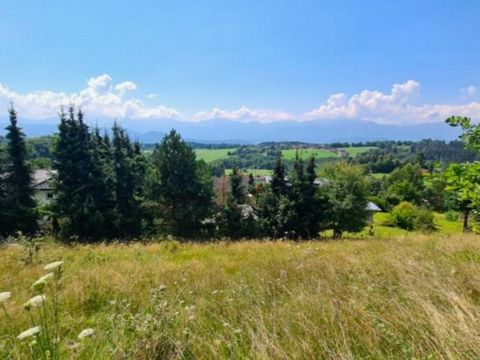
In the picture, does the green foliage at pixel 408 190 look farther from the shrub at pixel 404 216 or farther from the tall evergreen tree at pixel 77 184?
the tall evergreen tree at pixel 77 184

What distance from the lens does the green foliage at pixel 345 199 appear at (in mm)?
31156

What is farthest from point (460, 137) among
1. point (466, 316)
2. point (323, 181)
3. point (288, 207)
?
point (323, 181)

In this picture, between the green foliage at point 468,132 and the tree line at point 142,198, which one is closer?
the green foliage at point 468,132

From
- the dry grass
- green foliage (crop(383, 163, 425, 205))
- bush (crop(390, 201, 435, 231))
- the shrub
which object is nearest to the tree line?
the dry grass

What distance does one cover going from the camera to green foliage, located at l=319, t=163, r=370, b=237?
31.2 metres

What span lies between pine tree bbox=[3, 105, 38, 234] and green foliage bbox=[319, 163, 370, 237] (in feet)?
80.1

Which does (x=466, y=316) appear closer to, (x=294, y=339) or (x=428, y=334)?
(x=428, y=334)

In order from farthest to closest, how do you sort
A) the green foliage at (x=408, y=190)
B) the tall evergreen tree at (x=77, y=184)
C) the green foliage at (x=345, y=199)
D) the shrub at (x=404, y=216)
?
the green foliage at (x=408, y=190) < the shrub at (x=404, y=216) < the green foliage at (x=345, y=199) < the tall evergreen tree at (x=77, y=184)

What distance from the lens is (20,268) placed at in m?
5.58

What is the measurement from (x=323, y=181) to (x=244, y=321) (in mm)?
35395

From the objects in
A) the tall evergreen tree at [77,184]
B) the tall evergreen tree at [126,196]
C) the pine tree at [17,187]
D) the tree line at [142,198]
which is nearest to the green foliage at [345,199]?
the tree line at [142,198]

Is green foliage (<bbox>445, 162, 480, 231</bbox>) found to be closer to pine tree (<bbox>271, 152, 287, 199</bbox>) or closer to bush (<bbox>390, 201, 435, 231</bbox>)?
pine tree (<bbox>271, 152, 287, 199</bbox>)

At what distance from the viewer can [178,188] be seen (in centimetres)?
2519

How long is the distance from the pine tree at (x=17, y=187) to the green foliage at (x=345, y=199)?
24.4 metres
